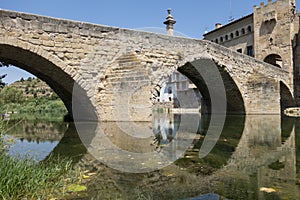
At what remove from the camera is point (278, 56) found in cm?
2184

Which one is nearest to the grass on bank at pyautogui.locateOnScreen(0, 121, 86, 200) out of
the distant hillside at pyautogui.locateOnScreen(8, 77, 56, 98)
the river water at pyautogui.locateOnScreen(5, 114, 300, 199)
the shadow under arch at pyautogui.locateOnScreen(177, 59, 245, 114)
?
the river water at pyautogui.locateOnScreen(5, 114, 300, 199)

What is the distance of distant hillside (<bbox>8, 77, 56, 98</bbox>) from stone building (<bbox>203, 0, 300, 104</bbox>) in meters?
35.4

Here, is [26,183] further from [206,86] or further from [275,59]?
[275,59]

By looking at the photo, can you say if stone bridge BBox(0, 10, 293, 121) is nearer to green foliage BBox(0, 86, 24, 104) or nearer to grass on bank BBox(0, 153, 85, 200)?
grass on bank BBox(0, 153, 85, 200)

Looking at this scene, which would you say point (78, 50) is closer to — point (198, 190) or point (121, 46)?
point (121, 46)

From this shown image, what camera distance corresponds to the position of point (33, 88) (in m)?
52.9

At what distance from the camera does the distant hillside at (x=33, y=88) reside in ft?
161

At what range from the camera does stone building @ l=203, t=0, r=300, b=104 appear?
64.3 feet

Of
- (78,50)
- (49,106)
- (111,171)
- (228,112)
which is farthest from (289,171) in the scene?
(49,106)

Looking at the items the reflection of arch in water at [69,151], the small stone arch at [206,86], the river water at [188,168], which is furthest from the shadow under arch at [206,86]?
→ the reflection of arch in water at [69,151]

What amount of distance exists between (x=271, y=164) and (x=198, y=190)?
4.92ft

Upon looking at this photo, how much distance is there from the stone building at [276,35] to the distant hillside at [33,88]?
35447 mm

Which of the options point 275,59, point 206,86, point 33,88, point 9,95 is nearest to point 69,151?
point 206,86

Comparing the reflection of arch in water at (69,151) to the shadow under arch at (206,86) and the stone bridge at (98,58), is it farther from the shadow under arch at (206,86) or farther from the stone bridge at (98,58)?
the shadow under arch at (206,86)
